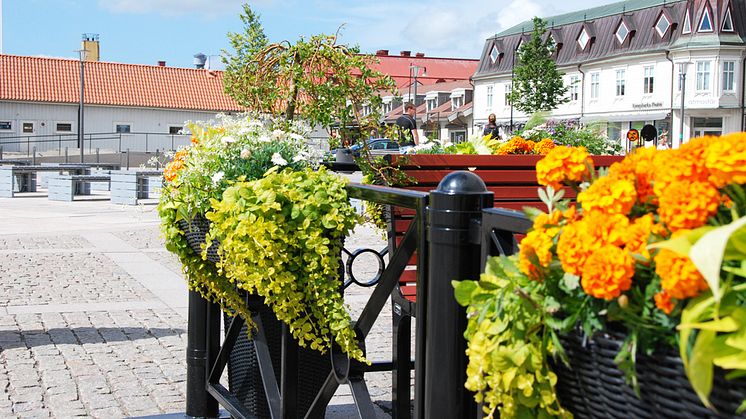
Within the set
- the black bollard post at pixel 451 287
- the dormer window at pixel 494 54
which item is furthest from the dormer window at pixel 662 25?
the black bollard post at pixel 451 287

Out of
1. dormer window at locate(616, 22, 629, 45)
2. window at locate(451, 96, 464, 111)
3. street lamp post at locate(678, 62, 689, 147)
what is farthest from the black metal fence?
window at locate(451, 96, 464, 111)

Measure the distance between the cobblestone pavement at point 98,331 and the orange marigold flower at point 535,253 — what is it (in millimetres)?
3287

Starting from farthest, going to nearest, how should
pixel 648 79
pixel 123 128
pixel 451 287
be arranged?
pixel 123 128, pixel 648 79, pixel 451 287

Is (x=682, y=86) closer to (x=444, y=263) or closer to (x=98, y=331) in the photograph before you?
(x=98, y=331)

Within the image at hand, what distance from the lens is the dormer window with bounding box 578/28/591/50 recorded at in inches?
2751

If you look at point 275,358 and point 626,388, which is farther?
point 275,358

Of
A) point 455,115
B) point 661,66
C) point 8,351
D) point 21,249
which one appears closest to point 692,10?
point 661,66

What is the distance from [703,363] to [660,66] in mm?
63099

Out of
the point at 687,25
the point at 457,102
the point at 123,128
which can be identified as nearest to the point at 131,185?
the point at 123,128

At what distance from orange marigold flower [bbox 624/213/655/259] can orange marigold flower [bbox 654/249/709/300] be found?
77 millimetres

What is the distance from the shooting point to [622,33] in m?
66.3

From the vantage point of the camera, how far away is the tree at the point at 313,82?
3871 mm

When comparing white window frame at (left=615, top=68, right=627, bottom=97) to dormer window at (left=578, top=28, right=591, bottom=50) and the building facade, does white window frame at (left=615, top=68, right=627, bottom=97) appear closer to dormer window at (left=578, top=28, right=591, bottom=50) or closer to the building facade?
the building facade

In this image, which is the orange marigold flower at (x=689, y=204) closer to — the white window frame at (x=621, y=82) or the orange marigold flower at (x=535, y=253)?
the orange marigold flower at (x=535, y=253)
